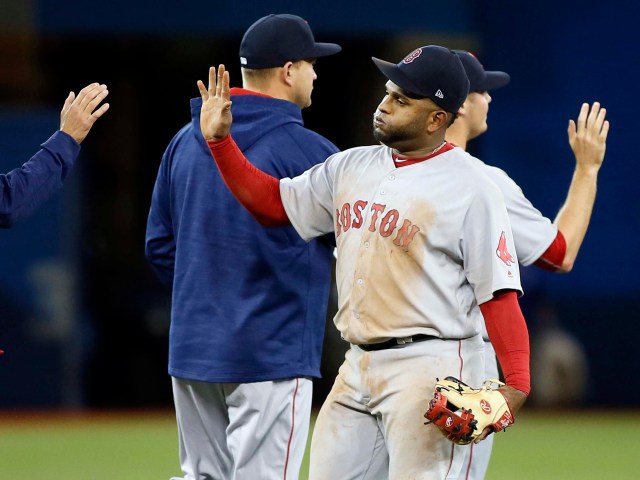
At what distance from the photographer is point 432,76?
416 cm

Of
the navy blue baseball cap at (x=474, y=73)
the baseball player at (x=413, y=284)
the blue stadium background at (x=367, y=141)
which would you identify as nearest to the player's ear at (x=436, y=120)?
the baseball player at (x=413, y=284)

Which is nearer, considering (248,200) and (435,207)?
(435,207)

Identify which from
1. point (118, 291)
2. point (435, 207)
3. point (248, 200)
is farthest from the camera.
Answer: point (118, 291)

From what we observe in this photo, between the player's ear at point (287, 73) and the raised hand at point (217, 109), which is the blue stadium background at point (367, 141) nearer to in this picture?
the player's ear at point (287, 73)

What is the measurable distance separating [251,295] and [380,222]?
0.83 meters

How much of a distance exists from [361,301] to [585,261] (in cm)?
864

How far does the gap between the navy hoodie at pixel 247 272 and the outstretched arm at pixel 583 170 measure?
1.05m

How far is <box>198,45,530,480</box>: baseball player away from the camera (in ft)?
13.2

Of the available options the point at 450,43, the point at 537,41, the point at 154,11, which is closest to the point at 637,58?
the point at 537,41

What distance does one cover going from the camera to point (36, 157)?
466 centimetres

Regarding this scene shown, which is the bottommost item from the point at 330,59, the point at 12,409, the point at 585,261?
the point at 12,409

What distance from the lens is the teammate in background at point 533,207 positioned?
16.0 ft

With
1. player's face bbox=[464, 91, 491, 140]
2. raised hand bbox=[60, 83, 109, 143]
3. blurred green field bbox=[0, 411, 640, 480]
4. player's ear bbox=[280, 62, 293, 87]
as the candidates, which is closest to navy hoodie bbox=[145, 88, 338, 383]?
player's ear bbox=[280, 62, 293, 87]

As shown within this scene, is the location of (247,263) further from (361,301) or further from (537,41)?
(537,41)
